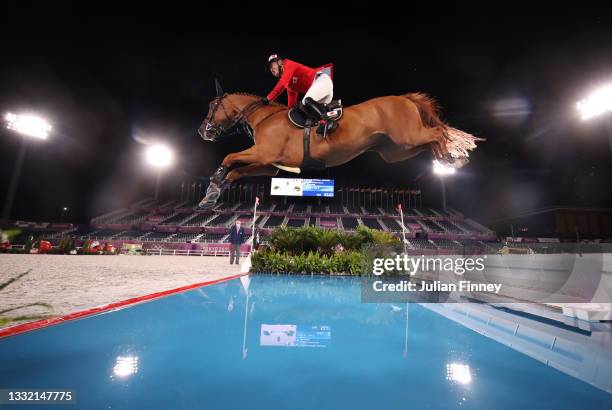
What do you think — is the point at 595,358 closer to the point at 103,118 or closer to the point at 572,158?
the point at 572,158

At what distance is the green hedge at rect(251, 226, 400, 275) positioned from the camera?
10516 mm

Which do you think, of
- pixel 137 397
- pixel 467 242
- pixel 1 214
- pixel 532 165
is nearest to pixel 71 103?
pixel 1 214

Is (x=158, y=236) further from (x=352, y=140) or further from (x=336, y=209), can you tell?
(x=352, y=140)

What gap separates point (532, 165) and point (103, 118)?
94.2ft

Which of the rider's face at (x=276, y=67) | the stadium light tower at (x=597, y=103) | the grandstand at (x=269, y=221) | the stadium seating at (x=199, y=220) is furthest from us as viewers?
the stadium seating at (x=199, y=220)

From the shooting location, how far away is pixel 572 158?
15.3 metres

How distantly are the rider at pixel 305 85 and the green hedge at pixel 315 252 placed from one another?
27.9 ft

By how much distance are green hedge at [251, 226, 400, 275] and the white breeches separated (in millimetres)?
8528

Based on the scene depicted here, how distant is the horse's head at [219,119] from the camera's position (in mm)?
2496

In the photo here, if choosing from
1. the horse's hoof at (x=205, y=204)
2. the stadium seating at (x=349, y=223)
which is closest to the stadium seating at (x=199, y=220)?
the stadium seating at (x=349, y=223)

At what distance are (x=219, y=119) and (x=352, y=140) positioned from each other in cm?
135

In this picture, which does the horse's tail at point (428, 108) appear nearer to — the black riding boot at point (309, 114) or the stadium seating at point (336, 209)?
the black riding boot at point (309, 114)

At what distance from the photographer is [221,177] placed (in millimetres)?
2125

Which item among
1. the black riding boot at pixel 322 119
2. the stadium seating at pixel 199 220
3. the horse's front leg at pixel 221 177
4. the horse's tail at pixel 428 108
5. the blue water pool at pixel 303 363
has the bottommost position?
the blue water pool at pixel 303 363
